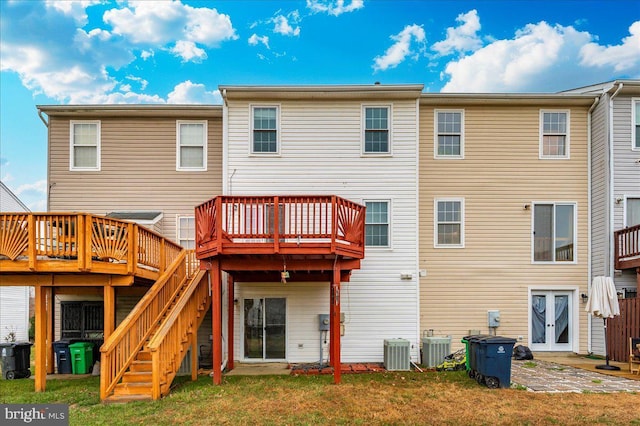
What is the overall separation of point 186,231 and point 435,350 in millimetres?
7876

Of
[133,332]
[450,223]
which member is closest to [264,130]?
[450,223]

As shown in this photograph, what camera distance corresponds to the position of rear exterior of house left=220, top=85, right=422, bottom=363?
11.7 m

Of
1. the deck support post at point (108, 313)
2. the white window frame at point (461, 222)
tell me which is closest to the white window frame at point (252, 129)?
the white window frame at point (461, 222)

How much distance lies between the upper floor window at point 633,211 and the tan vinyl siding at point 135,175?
12075mm

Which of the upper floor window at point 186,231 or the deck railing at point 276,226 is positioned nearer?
the deck railing at point 276,226

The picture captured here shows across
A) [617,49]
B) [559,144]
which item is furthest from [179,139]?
[617,49]

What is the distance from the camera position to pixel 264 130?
1204 cm

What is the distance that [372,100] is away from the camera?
1204 centimetres

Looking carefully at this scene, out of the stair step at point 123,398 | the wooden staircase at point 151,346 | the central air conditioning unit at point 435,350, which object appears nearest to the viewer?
the stair step at point 123,398

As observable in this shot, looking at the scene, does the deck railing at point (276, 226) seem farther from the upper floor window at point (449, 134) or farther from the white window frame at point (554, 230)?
the white window frame at point (554, 230)

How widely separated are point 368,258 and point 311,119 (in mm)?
4255

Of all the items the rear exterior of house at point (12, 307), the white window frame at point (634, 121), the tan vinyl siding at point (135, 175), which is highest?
the white window frame at point (634, 121)

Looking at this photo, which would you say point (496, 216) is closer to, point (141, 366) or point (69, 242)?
point (141, 366)

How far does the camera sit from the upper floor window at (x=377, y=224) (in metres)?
11.9
